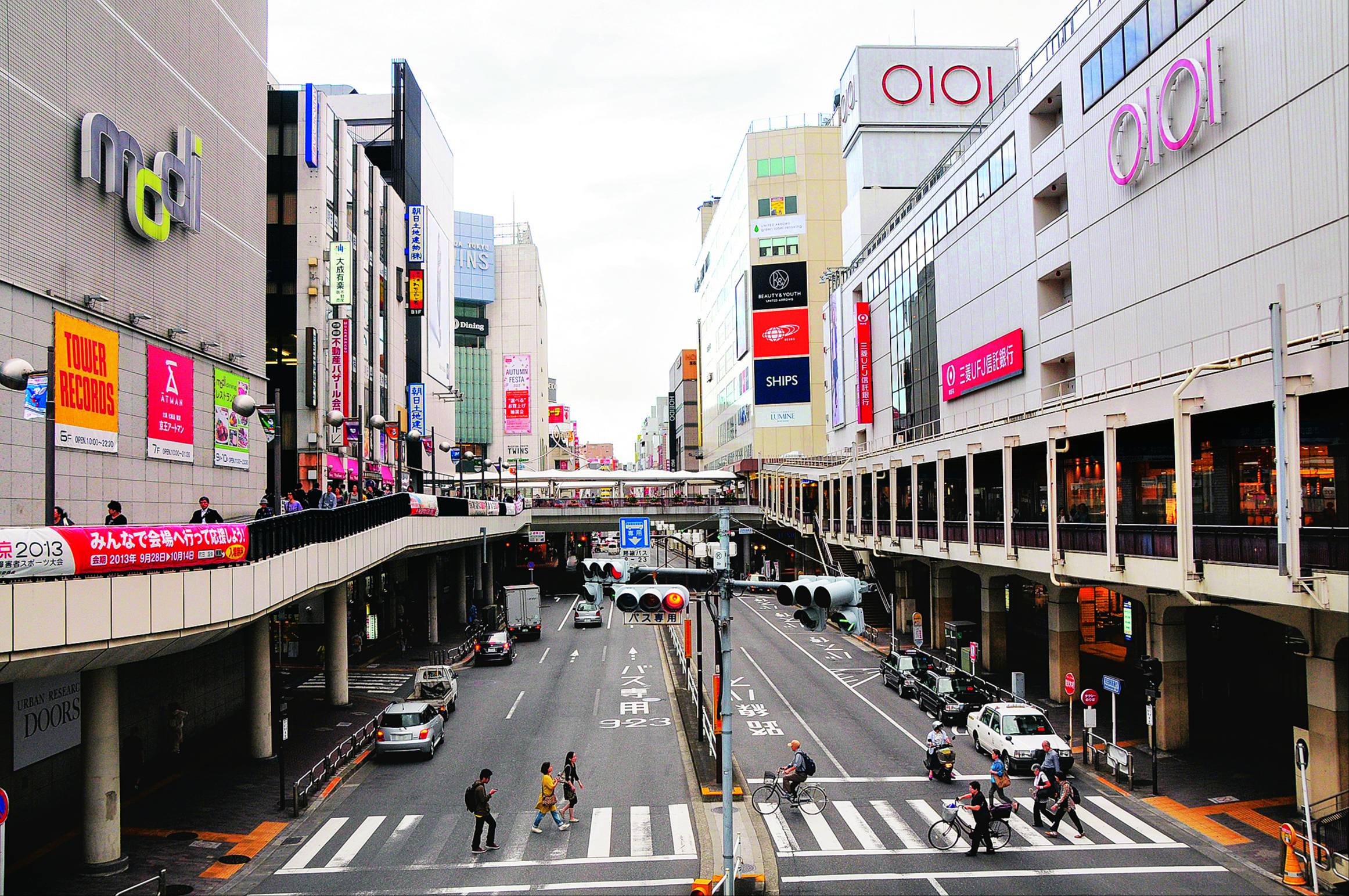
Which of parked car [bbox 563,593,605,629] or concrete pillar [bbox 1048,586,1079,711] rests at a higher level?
concrete pillar [bbox 1048,586,1079,711]

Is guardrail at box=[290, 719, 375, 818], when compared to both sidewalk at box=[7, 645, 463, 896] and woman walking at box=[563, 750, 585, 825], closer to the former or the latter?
sidewalk at box=[7, 645, 463, 896]

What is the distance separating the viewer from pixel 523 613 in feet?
179

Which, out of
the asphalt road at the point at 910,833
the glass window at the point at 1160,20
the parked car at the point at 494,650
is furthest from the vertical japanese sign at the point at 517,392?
the glass window at the point at 1160,20

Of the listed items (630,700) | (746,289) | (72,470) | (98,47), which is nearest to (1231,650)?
(630,700)

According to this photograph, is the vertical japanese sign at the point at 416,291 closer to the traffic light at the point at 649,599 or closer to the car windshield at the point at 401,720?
the car windshield at the point at 401,720

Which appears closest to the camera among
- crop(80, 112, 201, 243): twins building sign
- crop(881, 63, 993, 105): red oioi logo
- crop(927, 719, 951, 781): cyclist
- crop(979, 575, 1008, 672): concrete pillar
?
crop(80, 112, 201, 243): twins building sign

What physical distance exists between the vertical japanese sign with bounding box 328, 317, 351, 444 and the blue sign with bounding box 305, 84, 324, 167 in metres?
9.28

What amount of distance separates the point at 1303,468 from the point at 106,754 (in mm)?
27437

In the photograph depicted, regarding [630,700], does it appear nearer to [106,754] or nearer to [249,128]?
[106,754]

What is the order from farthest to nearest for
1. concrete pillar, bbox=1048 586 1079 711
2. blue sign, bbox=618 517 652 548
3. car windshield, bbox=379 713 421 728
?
blue sign, bbox=618 517 652 548 → concrete pillar, bbox=1048 586 1079 711 → car windshield, bbox=379 713 421 728

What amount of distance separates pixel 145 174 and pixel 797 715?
87.7ft

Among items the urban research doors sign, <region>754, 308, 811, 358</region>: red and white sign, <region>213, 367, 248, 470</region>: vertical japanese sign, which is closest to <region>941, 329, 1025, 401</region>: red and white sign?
<region>213, 367, 248, 470</region>: vertical japanese sign

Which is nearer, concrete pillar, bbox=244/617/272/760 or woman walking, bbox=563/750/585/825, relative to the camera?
woman walking, bbox=563/750/585/825

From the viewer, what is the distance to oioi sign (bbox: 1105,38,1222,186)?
85.7ft
